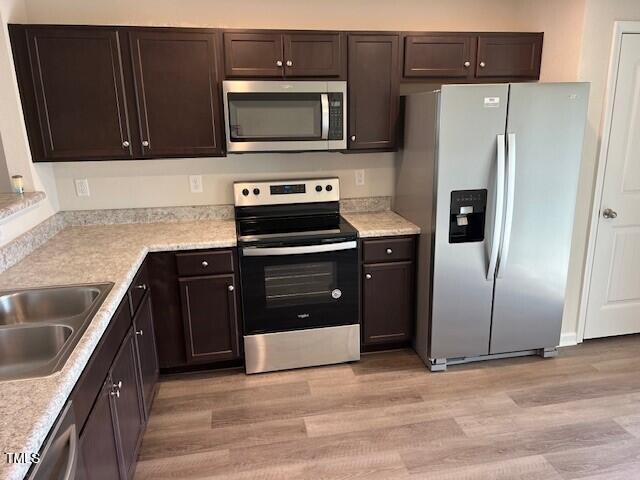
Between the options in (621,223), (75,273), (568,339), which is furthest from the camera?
(568,339)

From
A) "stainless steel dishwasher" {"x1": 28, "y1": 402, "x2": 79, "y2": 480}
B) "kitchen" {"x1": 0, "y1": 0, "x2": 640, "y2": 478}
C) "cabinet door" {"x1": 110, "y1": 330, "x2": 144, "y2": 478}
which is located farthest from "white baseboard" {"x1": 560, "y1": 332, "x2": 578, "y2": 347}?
"stainless steel dishwasher" {"x1": 28, "y1": 402, "x2": 79, "y2": 480}

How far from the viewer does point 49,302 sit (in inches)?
73.9

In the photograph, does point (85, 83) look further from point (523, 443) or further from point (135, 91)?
point (523, 443)

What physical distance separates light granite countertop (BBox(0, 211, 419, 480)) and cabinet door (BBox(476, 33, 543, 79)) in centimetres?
113

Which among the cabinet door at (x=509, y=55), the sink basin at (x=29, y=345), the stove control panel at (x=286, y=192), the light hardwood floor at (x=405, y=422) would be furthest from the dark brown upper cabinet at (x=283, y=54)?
the light hardwood floor at (x=405, y=422)

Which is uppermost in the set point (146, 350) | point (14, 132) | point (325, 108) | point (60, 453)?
point (325, 108)

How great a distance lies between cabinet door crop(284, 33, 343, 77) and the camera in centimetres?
273

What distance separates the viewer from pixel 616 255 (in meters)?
3.15

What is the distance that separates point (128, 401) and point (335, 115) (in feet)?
6.25

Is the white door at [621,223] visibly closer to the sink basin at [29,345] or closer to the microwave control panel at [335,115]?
the microwave control panel at [335,115]

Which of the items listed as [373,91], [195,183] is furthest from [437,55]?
[195,183]

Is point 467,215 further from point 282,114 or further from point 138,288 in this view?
point 138,288

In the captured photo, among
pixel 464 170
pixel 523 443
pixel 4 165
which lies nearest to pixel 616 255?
pixel 464 170

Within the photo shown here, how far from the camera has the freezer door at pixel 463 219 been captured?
2.52 m
